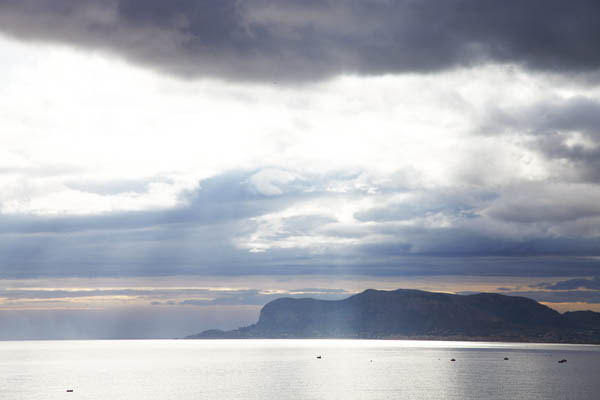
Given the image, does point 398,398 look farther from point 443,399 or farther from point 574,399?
point 574,399

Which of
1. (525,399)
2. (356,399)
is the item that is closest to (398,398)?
(356,399)

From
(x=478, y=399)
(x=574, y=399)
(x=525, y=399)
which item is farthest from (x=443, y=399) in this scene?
(x=574, y=399)

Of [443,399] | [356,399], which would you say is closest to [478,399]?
[443,399]

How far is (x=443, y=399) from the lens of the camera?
199 meters

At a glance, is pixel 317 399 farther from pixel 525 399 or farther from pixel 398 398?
pixel 525 399

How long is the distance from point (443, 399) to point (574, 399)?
3703 cm

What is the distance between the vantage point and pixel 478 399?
198375 millimetres

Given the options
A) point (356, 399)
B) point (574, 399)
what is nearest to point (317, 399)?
point (356, 399)

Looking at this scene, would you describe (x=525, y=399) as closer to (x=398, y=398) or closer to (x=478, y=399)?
(x=478, y=399)

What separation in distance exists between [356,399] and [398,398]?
12.8 meters

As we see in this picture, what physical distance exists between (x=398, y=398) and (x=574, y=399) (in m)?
50.3

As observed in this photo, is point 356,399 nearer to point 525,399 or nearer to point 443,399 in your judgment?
point 443,399

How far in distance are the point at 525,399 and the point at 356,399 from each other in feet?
164

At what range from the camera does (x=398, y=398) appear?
199375 mm
